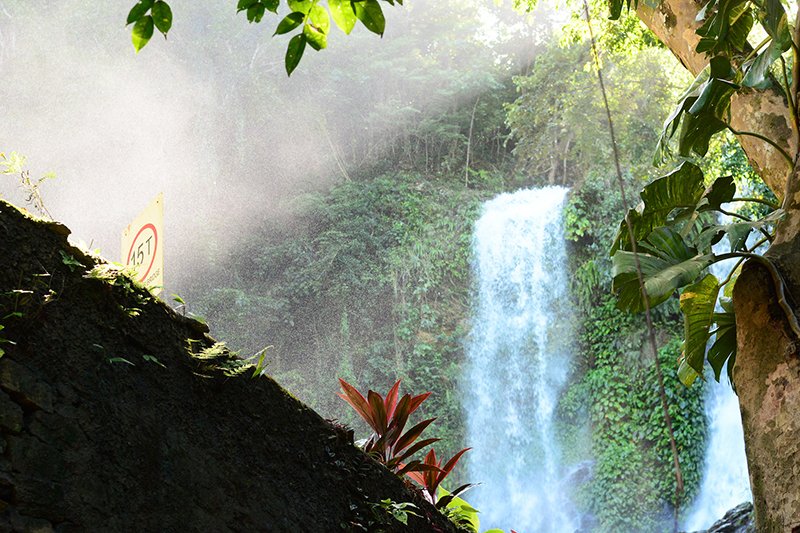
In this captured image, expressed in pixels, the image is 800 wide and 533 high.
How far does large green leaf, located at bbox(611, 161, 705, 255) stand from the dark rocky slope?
51.6 inches

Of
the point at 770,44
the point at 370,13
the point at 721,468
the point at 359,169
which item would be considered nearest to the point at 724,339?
the point at 770,44

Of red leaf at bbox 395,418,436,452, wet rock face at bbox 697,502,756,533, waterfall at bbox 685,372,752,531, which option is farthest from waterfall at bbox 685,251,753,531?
red leaf at bbox 395,418,436,452

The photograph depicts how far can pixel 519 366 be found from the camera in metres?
11.6

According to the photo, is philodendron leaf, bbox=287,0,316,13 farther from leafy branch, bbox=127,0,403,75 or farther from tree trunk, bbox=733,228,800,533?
tree trunk, bbox=733,228,800,533

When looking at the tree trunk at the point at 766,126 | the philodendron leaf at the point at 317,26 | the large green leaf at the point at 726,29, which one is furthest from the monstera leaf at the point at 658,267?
the philodendron leaf at the point at 317,26

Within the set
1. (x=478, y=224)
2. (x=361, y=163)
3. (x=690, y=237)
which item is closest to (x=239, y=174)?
(x=361, y=163)

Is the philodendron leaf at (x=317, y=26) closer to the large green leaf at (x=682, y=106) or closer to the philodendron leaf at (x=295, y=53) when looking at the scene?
the philodendron leaf at (x=295, y=53)

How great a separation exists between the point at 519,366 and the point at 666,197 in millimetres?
9288

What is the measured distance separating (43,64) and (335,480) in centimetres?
1480

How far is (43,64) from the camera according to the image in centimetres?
1455

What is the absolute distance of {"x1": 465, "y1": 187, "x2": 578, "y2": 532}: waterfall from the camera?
10.8 m

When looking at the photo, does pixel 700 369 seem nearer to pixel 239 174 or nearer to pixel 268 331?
pixel 268 331

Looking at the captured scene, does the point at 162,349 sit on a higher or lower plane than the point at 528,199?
lower

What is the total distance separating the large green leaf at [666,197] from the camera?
249 cm
